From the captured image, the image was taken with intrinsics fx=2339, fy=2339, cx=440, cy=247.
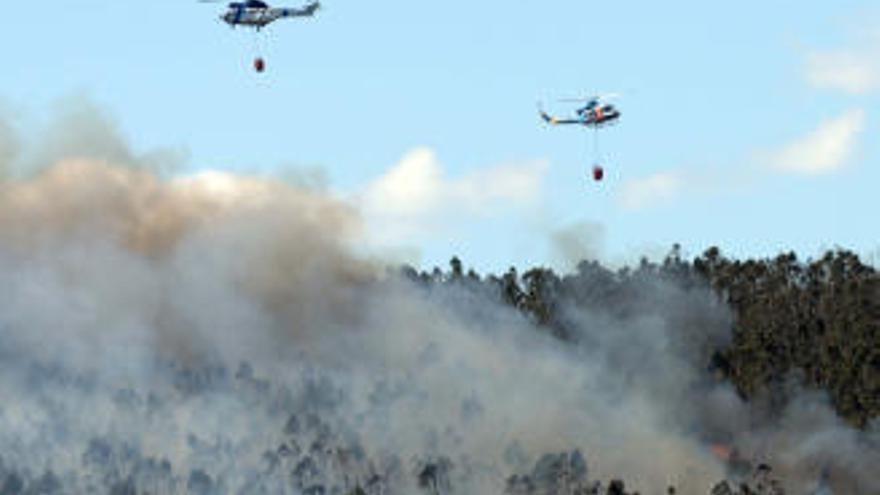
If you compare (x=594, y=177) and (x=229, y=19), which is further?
(x=229, y=19)

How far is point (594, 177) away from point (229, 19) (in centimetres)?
3775

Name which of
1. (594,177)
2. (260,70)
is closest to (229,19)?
(260,70)

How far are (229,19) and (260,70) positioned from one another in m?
19.4

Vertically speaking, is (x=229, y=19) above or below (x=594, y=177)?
above

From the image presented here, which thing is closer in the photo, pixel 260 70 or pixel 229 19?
pixel 260 70

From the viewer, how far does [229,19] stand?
655 feet

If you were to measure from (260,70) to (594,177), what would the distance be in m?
27.2

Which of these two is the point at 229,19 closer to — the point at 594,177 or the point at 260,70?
the point at 260,70

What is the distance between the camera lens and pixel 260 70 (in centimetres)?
18138
